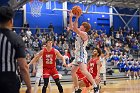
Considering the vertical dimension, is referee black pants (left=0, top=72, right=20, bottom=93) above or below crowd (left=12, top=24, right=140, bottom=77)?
above

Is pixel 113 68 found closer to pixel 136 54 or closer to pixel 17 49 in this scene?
pixel 136 54

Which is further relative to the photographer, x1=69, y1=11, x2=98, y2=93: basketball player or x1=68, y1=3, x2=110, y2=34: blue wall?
x1=68, y1=3, x2=110, y2=34: blue wall

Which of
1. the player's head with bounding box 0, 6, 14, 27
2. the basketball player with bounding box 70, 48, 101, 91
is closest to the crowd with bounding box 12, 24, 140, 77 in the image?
the basketball player with bounding box 70, 48, 101, 91

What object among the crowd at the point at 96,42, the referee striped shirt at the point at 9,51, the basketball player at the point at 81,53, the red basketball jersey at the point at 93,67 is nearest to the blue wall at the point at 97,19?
the crowd at the point at 96,42

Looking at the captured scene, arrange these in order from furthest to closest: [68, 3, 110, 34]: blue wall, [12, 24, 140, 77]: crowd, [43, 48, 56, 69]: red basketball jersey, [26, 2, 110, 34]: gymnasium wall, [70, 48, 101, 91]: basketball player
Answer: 1. [68, 3, 110, 34]: blue wall
2. [26, 2, 110, 34]: gymnasium wall
3. [12, 24, 140, 77]: crowd
4. [70, 48, 101, 91]: basketball player
5. [43, 48, 56, 69]: red basketball jersey

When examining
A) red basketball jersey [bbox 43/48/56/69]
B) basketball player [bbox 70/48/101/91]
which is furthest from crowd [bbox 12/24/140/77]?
red basketball jersey [bbox 43/48/56/69]

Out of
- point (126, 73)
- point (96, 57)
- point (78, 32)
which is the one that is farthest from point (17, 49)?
point (126, 73)

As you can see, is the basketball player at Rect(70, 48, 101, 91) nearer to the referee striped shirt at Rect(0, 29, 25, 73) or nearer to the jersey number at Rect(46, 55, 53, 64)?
the jersey number at Rect(46, 55, 53, 64)

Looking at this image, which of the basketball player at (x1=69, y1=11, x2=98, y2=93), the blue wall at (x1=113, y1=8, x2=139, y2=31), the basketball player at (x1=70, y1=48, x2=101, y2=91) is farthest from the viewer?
the blue wall at (x1=113, y1=8, x2=139, y2=31)

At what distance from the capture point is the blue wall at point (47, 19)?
3034 cm

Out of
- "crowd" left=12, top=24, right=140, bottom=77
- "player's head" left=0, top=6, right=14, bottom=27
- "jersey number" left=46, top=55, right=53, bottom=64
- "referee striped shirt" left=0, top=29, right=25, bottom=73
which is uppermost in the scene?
"player's head" left=0, top=6, right=14, bottom=27

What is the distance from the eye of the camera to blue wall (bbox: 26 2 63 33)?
3034cm

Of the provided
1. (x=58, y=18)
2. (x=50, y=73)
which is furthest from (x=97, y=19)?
(x=50, y=73)

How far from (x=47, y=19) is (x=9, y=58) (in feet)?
A: 90.8
